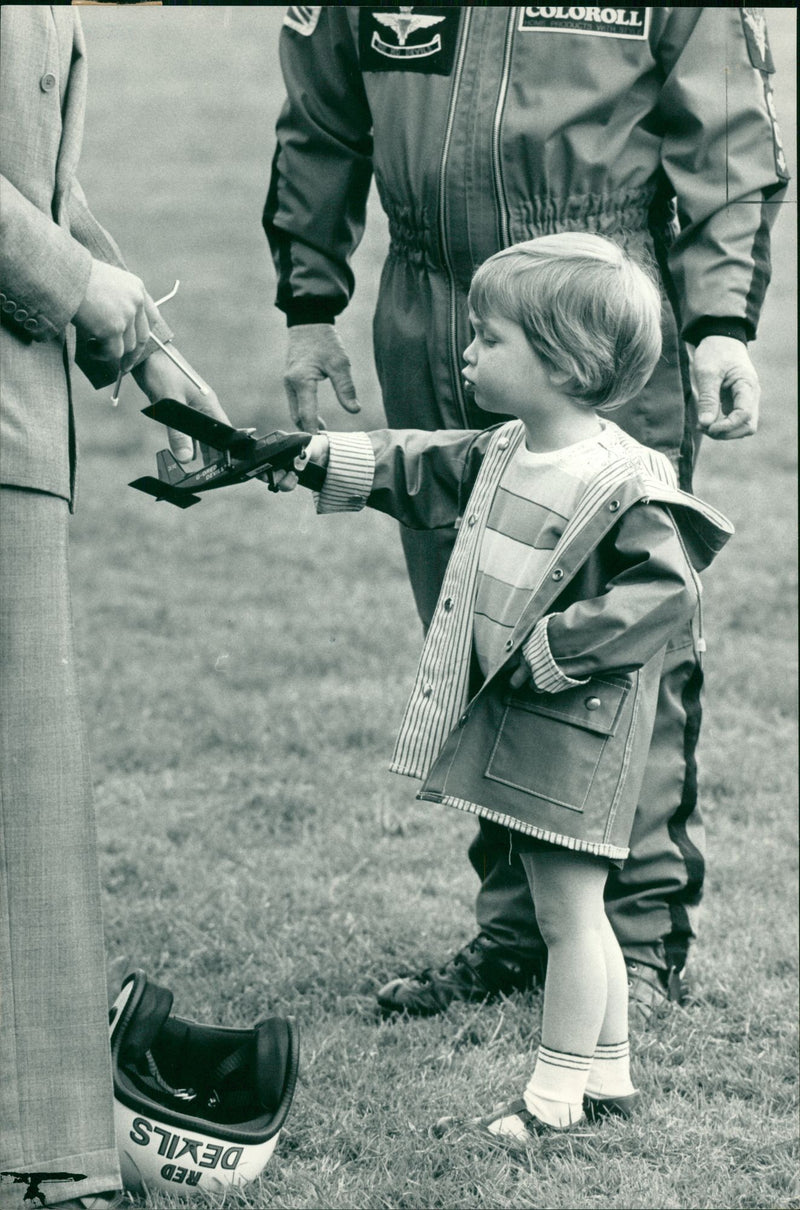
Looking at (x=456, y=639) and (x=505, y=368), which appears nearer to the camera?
(x=505, y=368)

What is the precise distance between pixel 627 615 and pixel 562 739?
10.8 inches

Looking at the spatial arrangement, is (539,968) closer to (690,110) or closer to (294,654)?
(690,110)

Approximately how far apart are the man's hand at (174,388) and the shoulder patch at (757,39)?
1.27 m

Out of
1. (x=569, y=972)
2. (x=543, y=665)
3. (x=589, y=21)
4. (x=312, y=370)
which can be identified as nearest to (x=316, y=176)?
(x=312, y=370)

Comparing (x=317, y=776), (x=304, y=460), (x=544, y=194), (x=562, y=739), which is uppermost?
(x=544, y=194)

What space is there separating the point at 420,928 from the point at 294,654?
7.70 ft

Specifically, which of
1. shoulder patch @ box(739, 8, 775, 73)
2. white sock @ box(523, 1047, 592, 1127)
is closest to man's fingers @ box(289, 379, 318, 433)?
shoulder patch @ box(739, 8, 775, 73)

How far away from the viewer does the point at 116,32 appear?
2703 millimetres

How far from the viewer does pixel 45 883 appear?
260 centimetres

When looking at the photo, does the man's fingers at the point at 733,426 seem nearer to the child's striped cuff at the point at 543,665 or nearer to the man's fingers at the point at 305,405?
the child's striped cuff at the point at 543,665

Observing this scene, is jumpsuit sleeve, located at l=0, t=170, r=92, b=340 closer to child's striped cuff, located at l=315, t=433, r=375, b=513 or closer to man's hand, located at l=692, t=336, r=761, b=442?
child's striped cuff, located at l=315, t=433, r=375, b=513

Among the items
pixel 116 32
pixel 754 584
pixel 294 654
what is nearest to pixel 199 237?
pixel 294 654

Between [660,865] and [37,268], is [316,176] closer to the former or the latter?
[37,268]

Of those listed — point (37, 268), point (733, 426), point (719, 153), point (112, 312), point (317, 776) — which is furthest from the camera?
point (317, 776)
